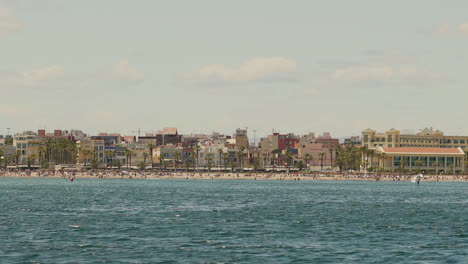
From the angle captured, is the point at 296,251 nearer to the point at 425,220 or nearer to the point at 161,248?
the point at 161,248

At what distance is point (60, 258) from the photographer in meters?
53.9

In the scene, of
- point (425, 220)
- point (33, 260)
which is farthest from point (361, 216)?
point (33, 260)

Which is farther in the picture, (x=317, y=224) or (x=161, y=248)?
(x=317, y=224)

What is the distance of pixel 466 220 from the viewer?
293ft

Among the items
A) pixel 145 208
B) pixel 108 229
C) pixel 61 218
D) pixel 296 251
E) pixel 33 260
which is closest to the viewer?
pixel 33 260

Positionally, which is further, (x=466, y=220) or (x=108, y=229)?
(x=466, y=220)

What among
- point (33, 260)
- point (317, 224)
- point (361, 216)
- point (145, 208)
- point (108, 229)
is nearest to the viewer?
point (33, 260)

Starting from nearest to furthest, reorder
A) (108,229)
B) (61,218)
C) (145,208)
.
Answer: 1. (108,229)
2. (61,218)
3. (145,208)

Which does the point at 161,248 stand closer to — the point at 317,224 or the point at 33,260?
the point at 33,260

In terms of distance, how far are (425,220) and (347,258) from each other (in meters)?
35.8

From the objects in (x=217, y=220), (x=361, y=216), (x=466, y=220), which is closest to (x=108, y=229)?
(x=217, y=220)

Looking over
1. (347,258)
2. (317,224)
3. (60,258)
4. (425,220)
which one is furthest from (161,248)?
(425,220)

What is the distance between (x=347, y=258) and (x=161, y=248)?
12568mm

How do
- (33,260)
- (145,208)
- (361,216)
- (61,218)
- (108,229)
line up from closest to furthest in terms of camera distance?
(33,260) → (108,229) → (61,218) → (361,216) → (145,208)
